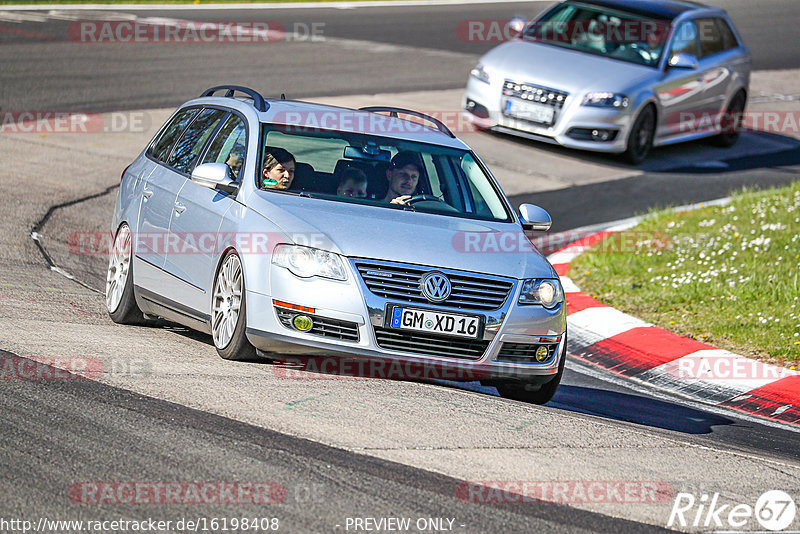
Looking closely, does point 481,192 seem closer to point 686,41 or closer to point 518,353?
point 518,353

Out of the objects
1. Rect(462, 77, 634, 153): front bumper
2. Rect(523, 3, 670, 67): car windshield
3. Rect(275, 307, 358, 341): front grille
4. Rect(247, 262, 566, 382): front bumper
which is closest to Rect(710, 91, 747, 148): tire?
Rect(523, 3, 670, 67): car windshield

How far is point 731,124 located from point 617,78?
3037 millimetres

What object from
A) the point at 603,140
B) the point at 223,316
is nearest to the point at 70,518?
the point at 223,316

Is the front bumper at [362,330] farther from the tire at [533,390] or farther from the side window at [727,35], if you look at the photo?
the side window at [727,35]

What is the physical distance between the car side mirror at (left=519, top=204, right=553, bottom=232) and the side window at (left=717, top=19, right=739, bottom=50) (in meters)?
11.4

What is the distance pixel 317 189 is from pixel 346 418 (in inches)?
84.5

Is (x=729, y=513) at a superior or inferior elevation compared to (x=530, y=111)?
superior

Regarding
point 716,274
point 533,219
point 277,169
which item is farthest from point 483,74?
point 277,169

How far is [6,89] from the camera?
56.3 feet

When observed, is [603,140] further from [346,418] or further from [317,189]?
[346,418]

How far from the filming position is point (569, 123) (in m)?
15.9

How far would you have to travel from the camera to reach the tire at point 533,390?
24.5ft

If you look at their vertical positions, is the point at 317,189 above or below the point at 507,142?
above

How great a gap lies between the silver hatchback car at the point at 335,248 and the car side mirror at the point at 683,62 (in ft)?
29.3
